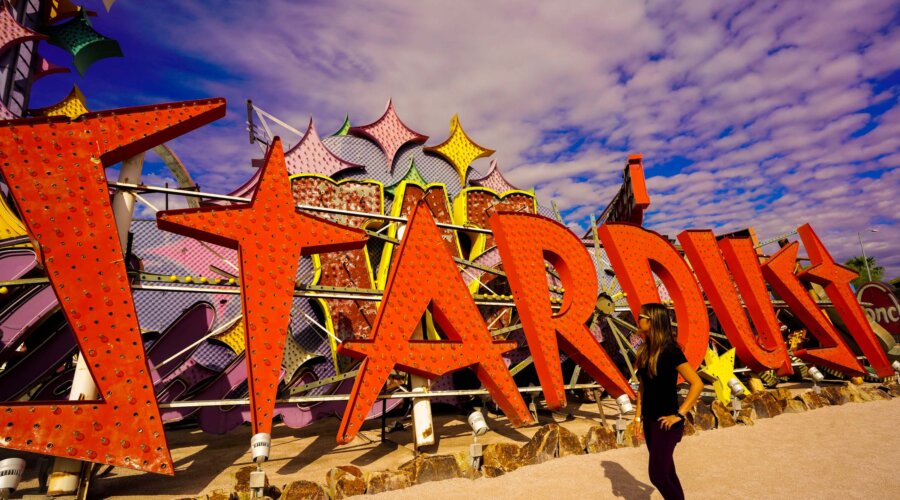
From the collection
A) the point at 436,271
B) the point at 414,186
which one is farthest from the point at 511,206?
the point at 436,271

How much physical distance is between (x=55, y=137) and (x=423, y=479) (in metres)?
6.20

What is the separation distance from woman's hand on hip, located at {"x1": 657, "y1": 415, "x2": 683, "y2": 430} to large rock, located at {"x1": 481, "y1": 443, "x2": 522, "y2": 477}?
2.85 m

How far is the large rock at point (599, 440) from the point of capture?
728 centimetres

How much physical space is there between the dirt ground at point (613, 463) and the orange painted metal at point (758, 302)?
66.4 inches

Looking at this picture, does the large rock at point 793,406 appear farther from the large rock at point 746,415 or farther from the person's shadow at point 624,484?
the person's shadow at point 624,484

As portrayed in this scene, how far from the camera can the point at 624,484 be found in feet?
19.1

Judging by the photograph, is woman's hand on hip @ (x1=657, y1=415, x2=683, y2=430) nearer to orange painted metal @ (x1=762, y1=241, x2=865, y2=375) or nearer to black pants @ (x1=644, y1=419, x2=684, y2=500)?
black pants @ (x1=644, y1=419, x2=684, y2=500)

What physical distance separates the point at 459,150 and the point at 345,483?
1137cm

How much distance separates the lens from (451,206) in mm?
13352

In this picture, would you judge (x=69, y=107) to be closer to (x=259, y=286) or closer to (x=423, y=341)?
(x=259, y=286)

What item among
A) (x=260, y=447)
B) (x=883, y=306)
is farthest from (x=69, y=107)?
(x=883, y=306)

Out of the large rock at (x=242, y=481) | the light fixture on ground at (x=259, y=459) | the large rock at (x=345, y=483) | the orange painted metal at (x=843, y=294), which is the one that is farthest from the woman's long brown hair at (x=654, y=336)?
the orange painted metal at (x=843, y=294)

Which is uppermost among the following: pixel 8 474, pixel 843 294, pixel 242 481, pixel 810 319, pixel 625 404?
pixel 843 294

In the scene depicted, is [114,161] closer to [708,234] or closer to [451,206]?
[451,206]
